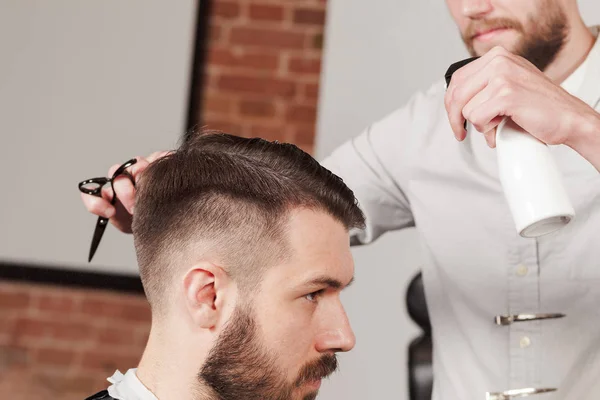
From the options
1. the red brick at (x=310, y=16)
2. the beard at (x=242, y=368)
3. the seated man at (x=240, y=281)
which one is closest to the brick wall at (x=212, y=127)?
the red brick at (x=310, y=16)

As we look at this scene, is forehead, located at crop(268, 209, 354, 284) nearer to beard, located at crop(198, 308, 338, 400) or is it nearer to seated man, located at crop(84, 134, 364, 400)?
seated man, located at crop(84, 134, 364, 400)

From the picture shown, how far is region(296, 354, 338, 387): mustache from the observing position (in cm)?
143

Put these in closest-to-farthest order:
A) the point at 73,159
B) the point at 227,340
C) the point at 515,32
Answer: the point at 227,340, the point at 515,32, the point at 73,159

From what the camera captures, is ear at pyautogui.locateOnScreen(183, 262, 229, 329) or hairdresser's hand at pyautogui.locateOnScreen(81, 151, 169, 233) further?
hairdresser's hand at pyautogui.locateOnScreen(81, 151, 169, 233)

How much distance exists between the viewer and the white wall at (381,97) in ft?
7.56

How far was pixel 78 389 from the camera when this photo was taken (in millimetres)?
3322

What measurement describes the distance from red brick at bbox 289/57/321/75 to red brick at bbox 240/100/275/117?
17 cm

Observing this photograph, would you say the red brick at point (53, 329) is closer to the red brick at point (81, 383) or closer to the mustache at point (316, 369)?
the red brick at point (81, 383)

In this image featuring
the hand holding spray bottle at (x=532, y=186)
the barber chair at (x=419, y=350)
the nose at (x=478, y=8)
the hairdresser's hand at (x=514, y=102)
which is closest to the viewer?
the hand holding spray bottle at (x=532, y=186)

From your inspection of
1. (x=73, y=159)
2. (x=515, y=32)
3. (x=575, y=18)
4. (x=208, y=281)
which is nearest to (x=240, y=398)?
(x=208, y=281)

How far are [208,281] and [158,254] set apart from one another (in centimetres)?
14

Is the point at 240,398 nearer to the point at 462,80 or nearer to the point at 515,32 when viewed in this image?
the point at 462,80

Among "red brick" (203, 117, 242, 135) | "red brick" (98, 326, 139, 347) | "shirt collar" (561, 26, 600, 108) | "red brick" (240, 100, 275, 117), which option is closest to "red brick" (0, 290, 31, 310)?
"red brick" (98, 326, 139, 347)

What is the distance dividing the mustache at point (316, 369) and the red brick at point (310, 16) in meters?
2.01
